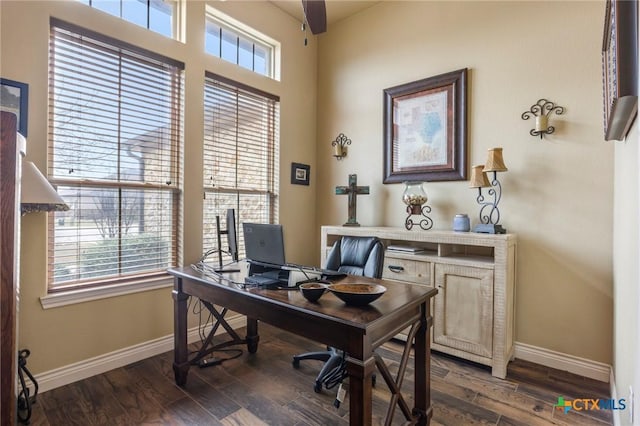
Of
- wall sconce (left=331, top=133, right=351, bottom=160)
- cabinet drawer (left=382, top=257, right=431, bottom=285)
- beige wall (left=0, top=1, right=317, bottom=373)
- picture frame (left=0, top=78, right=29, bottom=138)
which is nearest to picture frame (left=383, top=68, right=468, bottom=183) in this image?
wall sconce (left=331, top=133, right=351, bottom=160)

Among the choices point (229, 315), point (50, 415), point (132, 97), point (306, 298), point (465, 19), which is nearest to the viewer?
point (306, 298)

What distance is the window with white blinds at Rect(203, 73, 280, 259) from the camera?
2979mm

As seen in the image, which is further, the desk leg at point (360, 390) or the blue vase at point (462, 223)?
the blue vase at point (462, 223)

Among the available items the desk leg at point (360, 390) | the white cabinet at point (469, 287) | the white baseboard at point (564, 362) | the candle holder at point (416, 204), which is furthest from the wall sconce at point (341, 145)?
the desk leg at point (360, 390)

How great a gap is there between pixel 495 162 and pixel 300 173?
204 centimetres

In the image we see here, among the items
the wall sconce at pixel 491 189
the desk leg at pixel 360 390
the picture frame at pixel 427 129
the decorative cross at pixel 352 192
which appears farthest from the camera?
the decorative cross at pixel 352 192

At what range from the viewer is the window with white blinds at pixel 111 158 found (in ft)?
7.15

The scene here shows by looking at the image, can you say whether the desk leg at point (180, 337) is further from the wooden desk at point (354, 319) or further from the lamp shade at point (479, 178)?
the lamp shade at point (479, 178)

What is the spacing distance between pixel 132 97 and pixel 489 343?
3272mm

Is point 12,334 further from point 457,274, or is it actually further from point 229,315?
point 457,274

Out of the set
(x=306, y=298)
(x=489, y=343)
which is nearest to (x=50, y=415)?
(x=306, y=298)

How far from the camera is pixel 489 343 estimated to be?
2.33 meters

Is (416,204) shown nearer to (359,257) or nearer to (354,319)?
(359,257)

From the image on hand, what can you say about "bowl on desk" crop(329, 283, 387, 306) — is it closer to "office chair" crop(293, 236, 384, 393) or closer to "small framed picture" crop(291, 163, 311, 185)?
"office chair" crop(293, 236, 384, 393)
